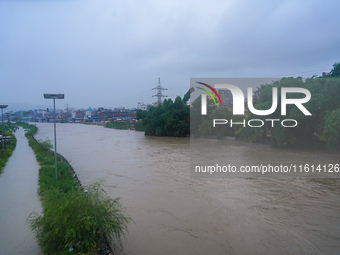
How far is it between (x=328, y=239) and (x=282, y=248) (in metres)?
1.04

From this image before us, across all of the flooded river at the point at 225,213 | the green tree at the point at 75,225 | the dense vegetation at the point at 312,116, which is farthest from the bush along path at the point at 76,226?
the dense vegetation at the point at 312,116

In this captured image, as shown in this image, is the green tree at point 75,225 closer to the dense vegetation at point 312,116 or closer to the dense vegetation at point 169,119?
the dense vegetation at point 312,116

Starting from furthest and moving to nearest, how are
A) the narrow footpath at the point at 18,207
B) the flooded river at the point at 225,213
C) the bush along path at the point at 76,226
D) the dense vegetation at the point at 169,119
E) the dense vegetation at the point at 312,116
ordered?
1. the dense vegetation at the point at 169,119
2. the dense vegetation at the point at 312,116
3. the flooded river at the point at 225,213
4. the narrow footpath at the point at 18,207
5. the bush along path at the point at 76,226

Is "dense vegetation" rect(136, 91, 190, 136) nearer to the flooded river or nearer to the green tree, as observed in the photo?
the flooded river

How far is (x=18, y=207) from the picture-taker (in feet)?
20.7

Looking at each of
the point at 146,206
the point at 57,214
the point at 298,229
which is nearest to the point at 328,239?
the point at 298,229

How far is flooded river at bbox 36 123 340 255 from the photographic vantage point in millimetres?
4922

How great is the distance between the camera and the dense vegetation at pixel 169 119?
92.8ft

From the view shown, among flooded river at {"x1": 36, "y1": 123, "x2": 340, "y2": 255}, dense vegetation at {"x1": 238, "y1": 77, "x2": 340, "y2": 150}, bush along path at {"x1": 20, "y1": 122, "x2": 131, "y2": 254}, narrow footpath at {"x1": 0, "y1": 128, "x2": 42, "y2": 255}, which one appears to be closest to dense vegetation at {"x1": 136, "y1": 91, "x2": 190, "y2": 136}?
dense vegetation at {"x1": 238, "y1": 77, "x2": 340, "y2": 150}

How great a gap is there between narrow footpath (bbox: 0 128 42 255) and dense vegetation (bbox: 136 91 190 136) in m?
18.1

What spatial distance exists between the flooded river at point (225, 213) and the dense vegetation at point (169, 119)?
1724 cm

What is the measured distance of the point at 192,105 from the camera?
28516 millimetres

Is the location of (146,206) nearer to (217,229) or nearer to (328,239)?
(217,229)

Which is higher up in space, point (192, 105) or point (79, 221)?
point (192, 105)
